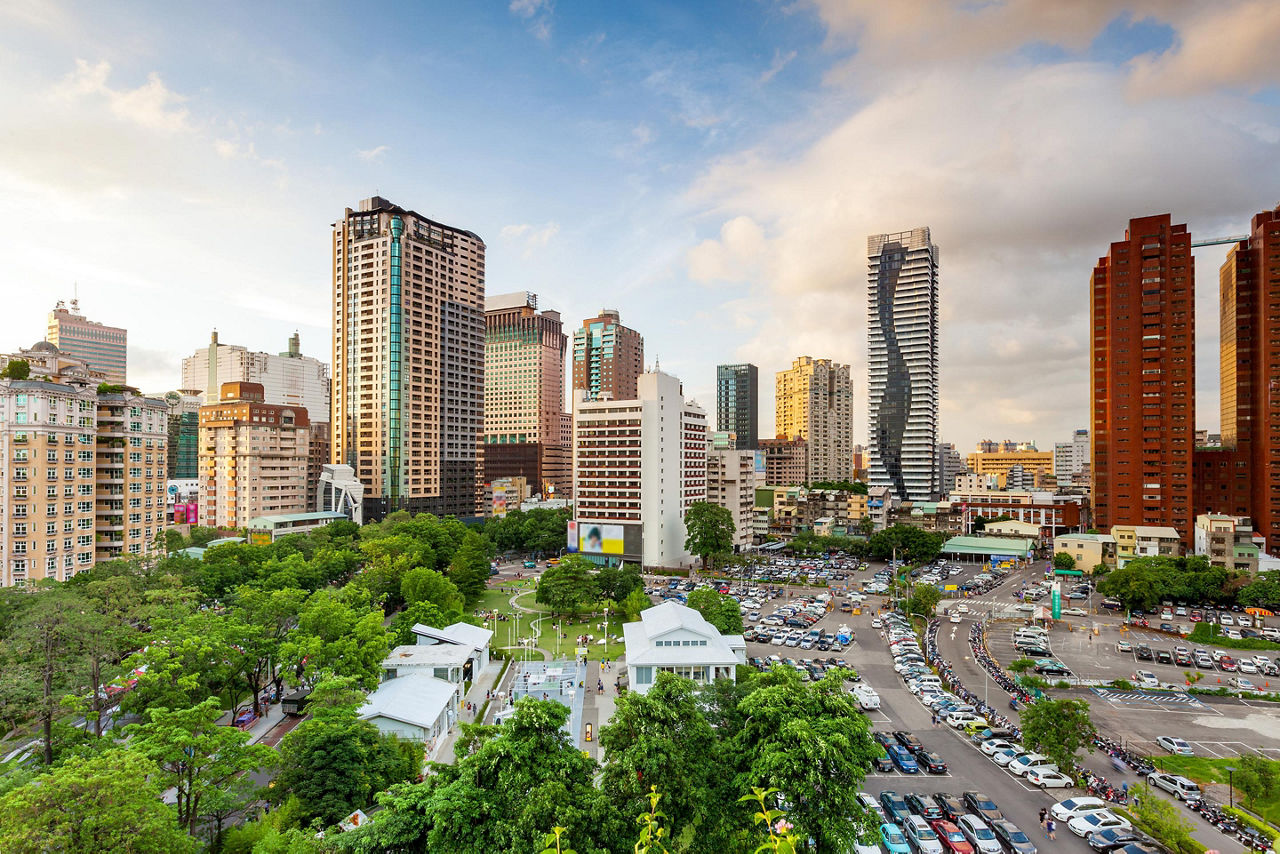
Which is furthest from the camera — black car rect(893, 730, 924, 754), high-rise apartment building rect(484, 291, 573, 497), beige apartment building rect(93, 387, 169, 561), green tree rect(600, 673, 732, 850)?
high-rise apartment building rect(484, 291, 573, 497)

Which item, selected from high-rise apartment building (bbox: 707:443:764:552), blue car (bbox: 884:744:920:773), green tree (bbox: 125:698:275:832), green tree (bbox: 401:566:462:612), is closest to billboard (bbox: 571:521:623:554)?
high-rise apartment building (bbox: 707:443:764:552)

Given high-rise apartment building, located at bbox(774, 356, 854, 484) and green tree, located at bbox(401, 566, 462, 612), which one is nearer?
green tree, located at bbox(401, 566, 462, 612)

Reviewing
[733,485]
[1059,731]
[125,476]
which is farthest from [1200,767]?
[125,476]

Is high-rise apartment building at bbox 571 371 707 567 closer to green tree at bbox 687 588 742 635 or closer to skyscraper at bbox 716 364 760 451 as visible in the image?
green tree at bbox 687 588 742 635

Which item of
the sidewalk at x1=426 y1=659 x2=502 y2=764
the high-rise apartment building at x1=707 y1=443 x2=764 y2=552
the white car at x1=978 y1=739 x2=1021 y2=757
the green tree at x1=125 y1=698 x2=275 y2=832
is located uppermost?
the high-rise apartment building at x1=707 y1=443 x2=764 y2=552

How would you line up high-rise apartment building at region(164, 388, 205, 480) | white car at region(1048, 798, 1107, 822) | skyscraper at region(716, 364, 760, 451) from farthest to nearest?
skyscraper at region(716, 364, 760, 451), high-rise apartment building at region(164, 388, 205, 480), white car at region(1048, 798, 1107, 822)

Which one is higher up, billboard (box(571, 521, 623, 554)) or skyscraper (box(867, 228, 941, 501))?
skyscraper (box(867, 228, 941, 501))

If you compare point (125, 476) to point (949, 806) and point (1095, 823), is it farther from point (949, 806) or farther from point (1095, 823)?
point (1095, 823)
